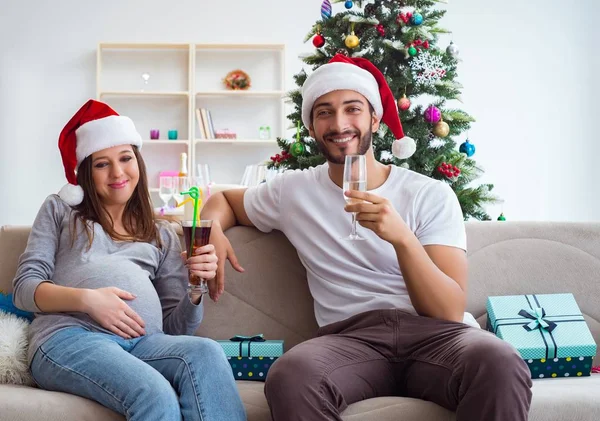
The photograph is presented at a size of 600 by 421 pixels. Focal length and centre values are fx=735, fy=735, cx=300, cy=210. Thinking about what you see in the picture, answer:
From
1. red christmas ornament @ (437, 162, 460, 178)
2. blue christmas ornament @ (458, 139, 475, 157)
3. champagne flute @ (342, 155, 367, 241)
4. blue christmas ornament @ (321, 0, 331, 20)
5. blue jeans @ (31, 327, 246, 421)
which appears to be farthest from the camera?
blue christmas ornament @ (458, 139, 475, 157)

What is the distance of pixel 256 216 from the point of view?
238 centimetres

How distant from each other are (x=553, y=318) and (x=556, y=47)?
5.18 m

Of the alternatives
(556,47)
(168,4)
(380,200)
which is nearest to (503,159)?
(556,47)

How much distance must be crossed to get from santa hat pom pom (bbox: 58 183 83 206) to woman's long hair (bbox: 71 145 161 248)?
0.03m

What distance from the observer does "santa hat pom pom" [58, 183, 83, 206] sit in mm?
2201

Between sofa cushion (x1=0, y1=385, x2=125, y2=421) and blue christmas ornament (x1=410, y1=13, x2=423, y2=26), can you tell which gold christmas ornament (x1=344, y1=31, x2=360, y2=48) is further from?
sofa cushion (x1=0, y1=385, x2=125, y2=421)

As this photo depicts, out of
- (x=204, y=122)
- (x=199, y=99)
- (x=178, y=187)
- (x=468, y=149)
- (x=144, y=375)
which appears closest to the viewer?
(x=144, y=375)

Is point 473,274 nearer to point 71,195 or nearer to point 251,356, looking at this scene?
point 251,356

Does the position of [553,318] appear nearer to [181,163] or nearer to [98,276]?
[98,276]

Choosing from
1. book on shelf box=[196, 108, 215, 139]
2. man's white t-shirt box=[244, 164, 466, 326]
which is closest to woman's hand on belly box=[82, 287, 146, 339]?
man's white t-shirt box=[244, 164, 466, 326]

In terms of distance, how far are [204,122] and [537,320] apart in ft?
16.2

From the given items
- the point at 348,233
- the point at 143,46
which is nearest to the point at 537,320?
the point at 348,233

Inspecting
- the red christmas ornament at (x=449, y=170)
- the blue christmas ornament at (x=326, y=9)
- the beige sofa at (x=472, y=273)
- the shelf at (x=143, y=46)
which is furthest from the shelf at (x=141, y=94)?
the beige sofa at (x=472, y=273)

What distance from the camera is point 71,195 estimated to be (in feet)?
7.22
